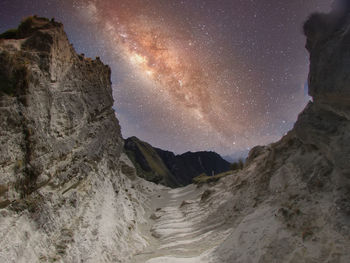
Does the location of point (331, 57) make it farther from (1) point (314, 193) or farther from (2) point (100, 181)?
(2) point (100, 181)

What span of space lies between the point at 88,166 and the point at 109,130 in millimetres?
10896

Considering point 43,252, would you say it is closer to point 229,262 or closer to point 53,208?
point 53,208

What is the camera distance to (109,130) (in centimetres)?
3144

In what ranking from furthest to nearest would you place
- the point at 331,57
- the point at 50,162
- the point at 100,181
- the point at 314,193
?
1. the point at 100,181
2. the point at 50,162
3. the point at 331,57
4. the point at 314,193

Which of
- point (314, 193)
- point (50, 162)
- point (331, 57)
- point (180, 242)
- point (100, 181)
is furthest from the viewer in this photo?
point (100, 181)

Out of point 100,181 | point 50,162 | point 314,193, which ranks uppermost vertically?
point 50,162

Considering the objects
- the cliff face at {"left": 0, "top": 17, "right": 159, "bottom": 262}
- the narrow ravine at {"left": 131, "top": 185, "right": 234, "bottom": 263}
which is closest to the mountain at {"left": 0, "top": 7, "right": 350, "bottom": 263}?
the cliff face at {"left": 0, "top": 17, "right": 159, "bottom": 262}

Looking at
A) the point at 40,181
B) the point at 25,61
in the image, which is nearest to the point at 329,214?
the point at 40,181

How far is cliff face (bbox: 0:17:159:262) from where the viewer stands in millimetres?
11898

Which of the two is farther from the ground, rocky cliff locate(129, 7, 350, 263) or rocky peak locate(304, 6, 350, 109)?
rocky peak locate(304, 6, 350, 109)

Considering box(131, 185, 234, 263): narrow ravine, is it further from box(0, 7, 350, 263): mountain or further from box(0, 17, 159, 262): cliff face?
box(0, 17, 159, 262): cliff face

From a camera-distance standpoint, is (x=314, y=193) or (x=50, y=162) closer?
(x=314, y=193)

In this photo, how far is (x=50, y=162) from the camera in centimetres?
1552

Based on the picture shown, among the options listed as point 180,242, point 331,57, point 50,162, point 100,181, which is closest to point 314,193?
point 331,57
